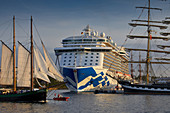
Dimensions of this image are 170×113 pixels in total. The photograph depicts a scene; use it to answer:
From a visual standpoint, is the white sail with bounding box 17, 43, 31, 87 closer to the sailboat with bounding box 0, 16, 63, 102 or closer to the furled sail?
the sailboat with bounding box 0, 16, 63, 102

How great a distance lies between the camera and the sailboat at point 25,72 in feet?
118

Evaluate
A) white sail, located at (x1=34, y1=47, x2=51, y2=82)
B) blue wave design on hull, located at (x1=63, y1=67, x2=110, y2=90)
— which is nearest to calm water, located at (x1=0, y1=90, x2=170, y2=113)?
white sail, located at (x1=34, y1=47, x2=51, y2=82)

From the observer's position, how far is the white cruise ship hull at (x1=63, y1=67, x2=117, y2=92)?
5347cm

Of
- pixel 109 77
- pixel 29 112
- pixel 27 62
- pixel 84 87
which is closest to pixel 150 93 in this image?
pixel 109 77

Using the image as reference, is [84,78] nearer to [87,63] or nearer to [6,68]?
[87,63]

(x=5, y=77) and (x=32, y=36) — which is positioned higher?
(x=32, y=36)

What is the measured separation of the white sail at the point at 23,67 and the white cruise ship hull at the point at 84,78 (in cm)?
1639

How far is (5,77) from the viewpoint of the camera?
38594 mm

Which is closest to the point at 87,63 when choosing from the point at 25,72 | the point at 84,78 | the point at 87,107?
the point at 84,78

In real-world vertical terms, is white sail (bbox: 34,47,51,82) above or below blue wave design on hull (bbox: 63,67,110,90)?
above

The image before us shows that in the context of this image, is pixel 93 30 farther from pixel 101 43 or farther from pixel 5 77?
pixel 5 77

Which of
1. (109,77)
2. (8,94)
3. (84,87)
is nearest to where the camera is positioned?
(8,94)

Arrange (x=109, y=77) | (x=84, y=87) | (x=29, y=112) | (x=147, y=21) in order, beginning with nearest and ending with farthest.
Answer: (x=29, y=112) < (x=84, y=87) < (x=109, y=77) < (x=147, y=21)

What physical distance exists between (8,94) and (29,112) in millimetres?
10818
